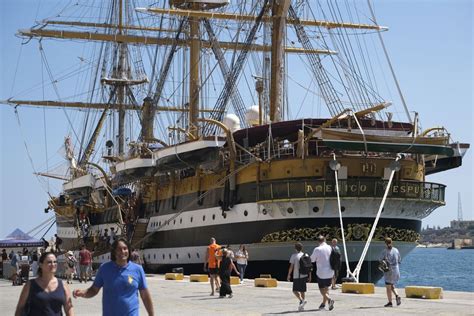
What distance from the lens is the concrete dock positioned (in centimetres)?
1722

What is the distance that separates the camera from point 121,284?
9586 millimetres

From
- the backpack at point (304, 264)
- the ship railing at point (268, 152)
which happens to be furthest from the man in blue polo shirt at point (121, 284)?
the ship railing at point (268, 152)

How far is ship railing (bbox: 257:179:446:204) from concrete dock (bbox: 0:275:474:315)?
7.62 m

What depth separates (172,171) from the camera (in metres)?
41.6

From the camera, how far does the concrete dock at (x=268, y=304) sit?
678 inches

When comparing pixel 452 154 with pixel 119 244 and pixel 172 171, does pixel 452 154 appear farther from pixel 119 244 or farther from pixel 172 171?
pixel 119 244

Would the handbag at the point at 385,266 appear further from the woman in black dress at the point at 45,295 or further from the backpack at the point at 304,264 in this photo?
the woman in black dress at the point at 45,295

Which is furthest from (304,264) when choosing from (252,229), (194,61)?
(194,61)

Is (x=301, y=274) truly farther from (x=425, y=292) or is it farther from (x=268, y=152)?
(x=268, y=152)

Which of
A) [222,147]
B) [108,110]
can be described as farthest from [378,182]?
[108,110]

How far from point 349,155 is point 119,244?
2381 centimetres

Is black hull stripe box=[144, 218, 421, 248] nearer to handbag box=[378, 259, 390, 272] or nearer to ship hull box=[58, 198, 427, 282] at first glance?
ship hull box=[58, 198, 427, 282]

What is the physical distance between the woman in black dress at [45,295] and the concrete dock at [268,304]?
838cm

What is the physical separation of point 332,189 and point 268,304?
503 inches
